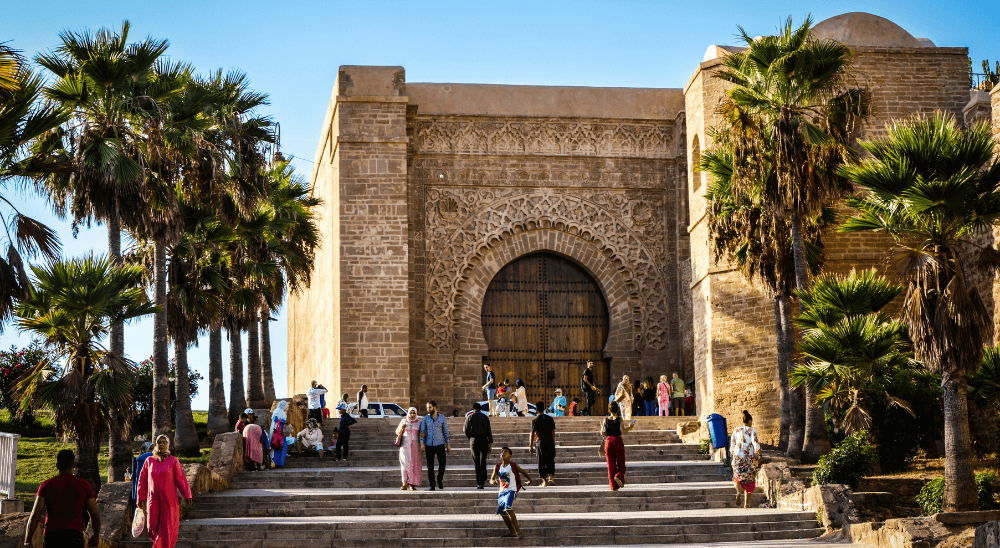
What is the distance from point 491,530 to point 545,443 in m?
2.57

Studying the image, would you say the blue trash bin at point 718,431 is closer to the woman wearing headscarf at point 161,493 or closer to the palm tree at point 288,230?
the woman wearing headscarf at point 161,493

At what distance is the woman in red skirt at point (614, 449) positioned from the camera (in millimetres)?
13453

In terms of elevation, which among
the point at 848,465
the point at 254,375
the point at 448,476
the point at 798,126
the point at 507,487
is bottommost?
the point at 448,476

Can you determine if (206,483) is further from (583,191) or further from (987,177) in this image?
(583,191)

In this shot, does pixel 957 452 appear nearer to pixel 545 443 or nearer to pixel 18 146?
pixel 545 443

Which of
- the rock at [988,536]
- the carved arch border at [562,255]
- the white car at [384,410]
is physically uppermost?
the carved arch border at [562,255]

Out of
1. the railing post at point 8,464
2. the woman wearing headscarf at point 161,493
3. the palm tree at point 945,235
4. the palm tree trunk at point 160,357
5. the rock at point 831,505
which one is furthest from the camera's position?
the palm tree trunk at point 160,357

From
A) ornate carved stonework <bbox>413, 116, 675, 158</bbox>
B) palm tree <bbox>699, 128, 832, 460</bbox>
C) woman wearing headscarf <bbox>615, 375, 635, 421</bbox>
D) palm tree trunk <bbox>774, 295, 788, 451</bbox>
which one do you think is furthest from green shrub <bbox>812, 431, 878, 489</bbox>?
ornate carved stonework <bbox>413, 116, 675, 158</bbox>

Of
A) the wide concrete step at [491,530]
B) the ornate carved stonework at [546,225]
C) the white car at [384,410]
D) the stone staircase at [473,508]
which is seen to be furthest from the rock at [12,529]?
the ornate carved stonework at [546,225]

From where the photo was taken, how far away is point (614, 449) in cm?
1347

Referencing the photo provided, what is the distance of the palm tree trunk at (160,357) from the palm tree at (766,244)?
9.03 metres

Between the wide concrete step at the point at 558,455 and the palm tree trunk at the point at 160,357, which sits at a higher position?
the palm tree trunk at the point at 160,357

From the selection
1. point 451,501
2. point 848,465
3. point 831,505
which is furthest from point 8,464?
point 848,465

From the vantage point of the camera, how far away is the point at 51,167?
12320mm
